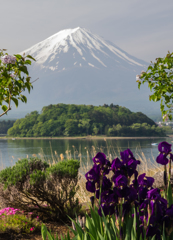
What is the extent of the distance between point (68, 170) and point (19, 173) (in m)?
0.58

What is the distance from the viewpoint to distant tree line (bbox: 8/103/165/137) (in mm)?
78750

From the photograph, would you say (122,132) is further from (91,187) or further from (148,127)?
(91,187)

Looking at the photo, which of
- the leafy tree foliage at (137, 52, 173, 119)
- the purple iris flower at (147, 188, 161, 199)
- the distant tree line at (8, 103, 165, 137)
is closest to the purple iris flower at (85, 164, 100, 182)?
the purple iris flower at (147, 188, 161, 199)

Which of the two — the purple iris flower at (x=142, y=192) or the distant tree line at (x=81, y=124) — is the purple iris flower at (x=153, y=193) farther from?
the distant tree line at (x=81, y=124)

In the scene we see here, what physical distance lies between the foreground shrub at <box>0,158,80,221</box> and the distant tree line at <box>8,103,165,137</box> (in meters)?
73.3

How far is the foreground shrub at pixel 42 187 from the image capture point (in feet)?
9.76

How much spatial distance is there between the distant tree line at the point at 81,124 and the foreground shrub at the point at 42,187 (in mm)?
73266

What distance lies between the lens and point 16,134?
8094cm

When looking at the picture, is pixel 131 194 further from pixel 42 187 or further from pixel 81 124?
pixel 81 124

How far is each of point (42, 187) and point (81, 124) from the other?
3009 inches

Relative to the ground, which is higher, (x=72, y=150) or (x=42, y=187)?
(x=42, y=187)

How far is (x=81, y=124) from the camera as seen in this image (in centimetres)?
7944

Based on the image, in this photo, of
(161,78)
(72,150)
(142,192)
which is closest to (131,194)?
(142,192)

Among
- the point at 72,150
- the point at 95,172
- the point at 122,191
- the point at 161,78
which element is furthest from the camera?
the point at 72,150
